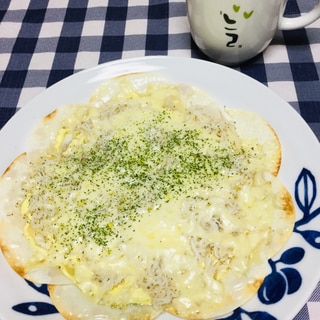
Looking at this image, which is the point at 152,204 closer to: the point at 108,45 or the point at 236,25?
the point at 236,25

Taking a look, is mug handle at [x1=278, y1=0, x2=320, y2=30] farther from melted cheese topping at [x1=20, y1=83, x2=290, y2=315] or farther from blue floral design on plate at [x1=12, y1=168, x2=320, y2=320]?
blue floral design on plate at [x1=12, y1=168, x2=320, y2=320]

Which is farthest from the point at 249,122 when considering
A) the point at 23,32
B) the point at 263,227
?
the point at 23,32

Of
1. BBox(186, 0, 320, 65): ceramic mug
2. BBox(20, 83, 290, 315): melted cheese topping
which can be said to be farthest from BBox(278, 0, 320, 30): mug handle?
BBox(20, 83, 290, 315): melted cheese topping

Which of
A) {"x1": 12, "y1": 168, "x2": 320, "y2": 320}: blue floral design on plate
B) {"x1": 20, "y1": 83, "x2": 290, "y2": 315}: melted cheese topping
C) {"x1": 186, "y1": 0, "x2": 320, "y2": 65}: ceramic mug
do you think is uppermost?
{"x1": 186, "y1": 0, "x2": 320, "y2": 65}: ceramic mug

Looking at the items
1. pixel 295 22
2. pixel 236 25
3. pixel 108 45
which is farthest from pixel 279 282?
pixel 108 45

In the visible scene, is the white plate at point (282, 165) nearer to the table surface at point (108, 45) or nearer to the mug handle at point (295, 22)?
the table surface at point (108, 45)

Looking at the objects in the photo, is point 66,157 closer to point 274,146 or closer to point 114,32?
point 274,146
